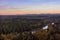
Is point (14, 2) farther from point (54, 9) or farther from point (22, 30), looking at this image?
point (54, 9)

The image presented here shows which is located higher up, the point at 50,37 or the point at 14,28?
the point at 14,28

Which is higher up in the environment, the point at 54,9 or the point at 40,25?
the point at 54,9

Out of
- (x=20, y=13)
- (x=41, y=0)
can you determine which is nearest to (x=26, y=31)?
(x=20, y=13)

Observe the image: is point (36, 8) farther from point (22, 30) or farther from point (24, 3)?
point (22, 30)

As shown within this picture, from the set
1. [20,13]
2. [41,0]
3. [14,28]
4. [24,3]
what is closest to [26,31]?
[14,28]

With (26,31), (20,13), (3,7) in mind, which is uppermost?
(3,7)

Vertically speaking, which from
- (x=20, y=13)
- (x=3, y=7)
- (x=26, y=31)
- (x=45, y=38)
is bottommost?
(x=45, y=38)

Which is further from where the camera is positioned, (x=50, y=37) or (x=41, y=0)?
(x=41, y=0)

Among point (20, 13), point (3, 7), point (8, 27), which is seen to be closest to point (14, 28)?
point (8, 27)
